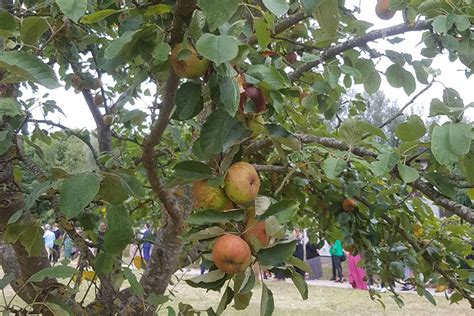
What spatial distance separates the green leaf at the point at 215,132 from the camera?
2.94 feet

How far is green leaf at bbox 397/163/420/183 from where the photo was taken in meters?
1.17

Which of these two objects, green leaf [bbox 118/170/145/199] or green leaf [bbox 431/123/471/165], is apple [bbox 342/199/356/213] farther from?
green leaf [bbox 118/170/145/199]

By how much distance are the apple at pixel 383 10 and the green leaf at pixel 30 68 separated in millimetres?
1434

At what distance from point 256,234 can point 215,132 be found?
0.76ft

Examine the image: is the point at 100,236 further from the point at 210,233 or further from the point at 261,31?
the point at 261,31

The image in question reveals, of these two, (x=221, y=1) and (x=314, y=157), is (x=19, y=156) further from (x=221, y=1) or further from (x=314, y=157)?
(x=221, y=1)

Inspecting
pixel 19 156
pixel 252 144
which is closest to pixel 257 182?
pixel 252 144

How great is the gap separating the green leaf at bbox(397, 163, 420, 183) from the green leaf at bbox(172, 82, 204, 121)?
1.87ft

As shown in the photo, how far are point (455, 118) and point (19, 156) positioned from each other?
1259 millimetres

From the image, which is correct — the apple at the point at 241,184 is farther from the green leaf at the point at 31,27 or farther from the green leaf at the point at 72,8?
the green leaf at the point at 31,27

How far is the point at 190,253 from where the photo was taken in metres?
2.13

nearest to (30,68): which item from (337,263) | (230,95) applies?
(230,95)

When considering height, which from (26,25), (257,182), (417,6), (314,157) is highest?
(417,6)

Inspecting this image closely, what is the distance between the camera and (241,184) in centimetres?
94
